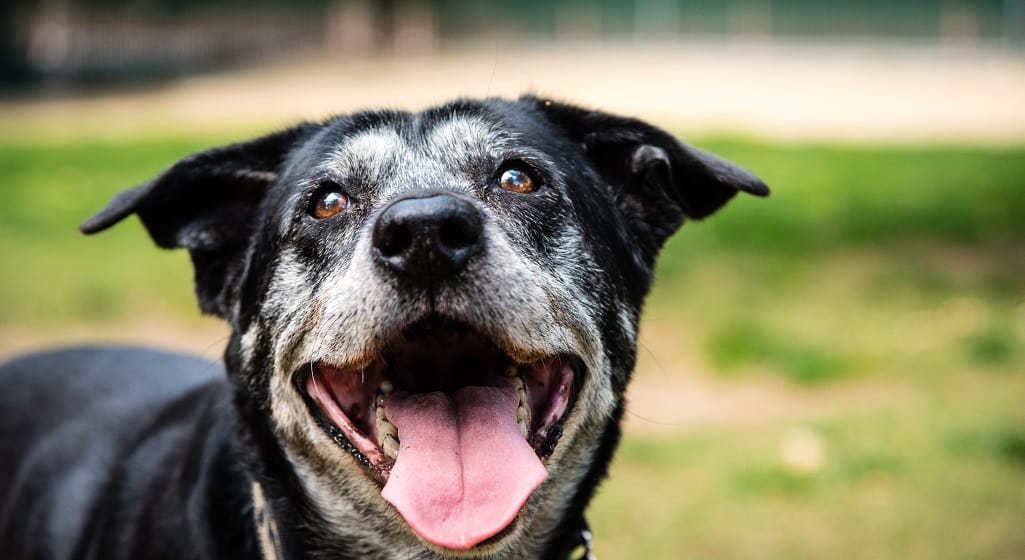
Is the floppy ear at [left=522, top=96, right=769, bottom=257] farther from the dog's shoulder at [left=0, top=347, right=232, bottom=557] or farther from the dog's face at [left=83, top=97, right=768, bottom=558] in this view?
the dog's shoulder at [left=0, top=347, right=232, bottom=557]

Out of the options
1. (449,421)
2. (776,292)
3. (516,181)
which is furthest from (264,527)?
(776,292)

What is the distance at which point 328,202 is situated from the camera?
307cm

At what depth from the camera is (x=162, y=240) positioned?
3336 mm

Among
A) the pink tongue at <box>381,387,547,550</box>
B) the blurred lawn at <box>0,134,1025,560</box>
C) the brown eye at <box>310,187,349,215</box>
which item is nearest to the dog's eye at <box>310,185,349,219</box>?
the brown eye at <box>310,187,349,215</box>

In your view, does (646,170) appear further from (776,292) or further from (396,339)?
(776,292)

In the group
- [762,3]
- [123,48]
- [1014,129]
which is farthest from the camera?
[762,3]

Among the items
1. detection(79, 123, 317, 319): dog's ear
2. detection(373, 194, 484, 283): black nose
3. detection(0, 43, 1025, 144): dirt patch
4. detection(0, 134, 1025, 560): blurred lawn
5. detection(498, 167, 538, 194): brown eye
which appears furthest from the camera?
detection(0, 43, 1025, 144): dirt patch

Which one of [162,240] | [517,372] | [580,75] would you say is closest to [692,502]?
[517,372]

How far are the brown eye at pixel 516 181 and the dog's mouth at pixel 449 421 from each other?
493mm

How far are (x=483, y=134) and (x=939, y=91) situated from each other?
21.2 metres

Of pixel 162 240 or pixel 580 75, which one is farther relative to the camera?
pixel 580 75

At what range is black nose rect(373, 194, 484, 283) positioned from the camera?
8.29 ft

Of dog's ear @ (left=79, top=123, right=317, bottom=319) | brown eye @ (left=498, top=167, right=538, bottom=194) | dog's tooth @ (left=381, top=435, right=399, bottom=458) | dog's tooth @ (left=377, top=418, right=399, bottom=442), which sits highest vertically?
brown eye @ (left=498, top=167, right=538, bottom=194)

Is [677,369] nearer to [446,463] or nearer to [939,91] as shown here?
[446,463]
